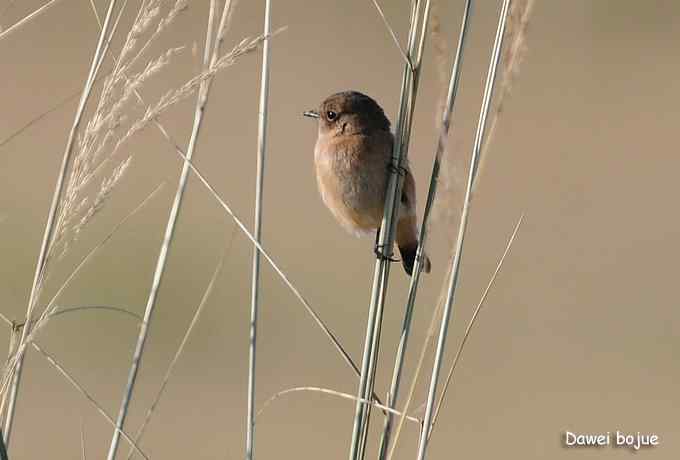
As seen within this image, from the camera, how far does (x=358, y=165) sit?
4.59 metres

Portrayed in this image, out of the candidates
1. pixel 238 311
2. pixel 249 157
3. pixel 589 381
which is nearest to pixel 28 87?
pixel 249 157

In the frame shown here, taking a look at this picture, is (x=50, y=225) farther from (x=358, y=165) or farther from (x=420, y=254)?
(x=358, y=165)

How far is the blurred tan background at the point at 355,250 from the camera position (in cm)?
991

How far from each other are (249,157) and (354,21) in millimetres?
4175

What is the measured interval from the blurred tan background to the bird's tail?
251 centimetres

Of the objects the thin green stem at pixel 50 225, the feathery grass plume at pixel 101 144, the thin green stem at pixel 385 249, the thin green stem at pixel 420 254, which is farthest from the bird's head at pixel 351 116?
the feathery grass plume at pixel 101 144

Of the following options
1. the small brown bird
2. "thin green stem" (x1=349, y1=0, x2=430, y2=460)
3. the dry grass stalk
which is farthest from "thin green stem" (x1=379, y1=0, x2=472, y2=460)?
the small brown bird

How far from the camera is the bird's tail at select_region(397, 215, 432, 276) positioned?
4852 mm

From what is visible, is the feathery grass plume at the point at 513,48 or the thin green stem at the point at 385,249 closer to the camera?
the feathery grass plume at the point at 513,48

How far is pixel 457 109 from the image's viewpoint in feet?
51.6

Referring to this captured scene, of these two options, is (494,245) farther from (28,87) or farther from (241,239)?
(28,87)

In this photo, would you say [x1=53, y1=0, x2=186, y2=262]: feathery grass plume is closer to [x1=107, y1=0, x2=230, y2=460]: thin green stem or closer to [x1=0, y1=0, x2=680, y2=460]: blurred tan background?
[x1=107, y1=0, x2=230, y2=460]: thin green stem

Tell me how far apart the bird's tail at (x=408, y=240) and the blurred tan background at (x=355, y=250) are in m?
2.51

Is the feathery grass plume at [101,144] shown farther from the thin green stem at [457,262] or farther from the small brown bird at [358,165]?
the small brown bird at [358,165]
